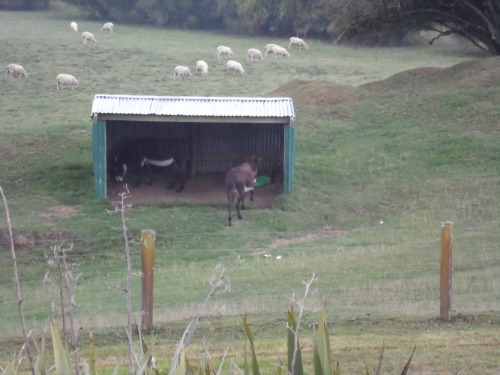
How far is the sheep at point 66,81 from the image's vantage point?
3862cm

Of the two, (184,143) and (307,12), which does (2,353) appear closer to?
(184,143)

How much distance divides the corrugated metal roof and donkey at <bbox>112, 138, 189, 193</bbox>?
Result: 130cm

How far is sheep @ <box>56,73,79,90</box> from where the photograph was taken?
38.6 m

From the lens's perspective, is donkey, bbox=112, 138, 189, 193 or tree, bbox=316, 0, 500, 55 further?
tree, bbox=316, 0, 500, 55

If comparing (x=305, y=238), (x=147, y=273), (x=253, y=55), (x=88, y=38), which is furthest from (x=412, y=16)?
(x=88, y=38)

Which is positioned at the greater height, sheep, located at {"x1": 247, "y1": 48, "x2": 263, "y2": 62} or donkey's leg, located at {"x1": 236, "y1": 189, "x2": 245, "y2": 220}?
donkey's leg, located at {"x1": 236, "y1": 189, "x2": 245, "y2": 220}

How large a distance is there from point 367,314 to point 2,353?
396cm

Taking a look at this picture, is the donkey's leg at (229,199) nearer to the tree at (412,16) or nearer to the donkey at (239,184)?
the donkey at (239,184)

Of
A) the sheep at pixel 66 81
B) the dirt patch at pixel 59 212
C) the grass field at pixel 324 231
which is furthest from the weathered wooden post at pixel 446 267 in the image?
the sheep at pixel 66 81

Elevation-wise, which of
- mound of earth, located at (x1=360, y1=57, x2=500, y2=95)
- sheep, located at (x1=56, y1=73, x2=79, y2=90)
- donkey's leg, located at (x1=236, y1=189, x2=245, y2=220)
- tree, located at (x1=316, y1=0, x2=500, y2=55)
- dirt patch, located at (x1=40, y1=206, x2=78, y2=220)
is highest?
tree, located at (x1=316, y1=0, x2=500, y2=55)

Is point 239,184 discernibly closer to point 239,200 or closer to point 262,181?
point 239,200

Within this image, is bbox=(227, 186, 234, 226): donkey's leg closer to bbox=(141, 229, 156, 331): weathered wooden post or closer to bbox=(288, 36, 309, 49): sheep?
bbox=(141, 229, 156, 331): weathered wooden post

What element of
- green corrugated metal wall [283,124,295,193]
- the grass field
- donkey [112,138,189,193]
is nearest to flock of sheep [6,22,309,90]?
the grass field

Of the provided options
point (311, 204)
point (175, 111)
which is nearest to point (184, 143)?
point (175, 111)
